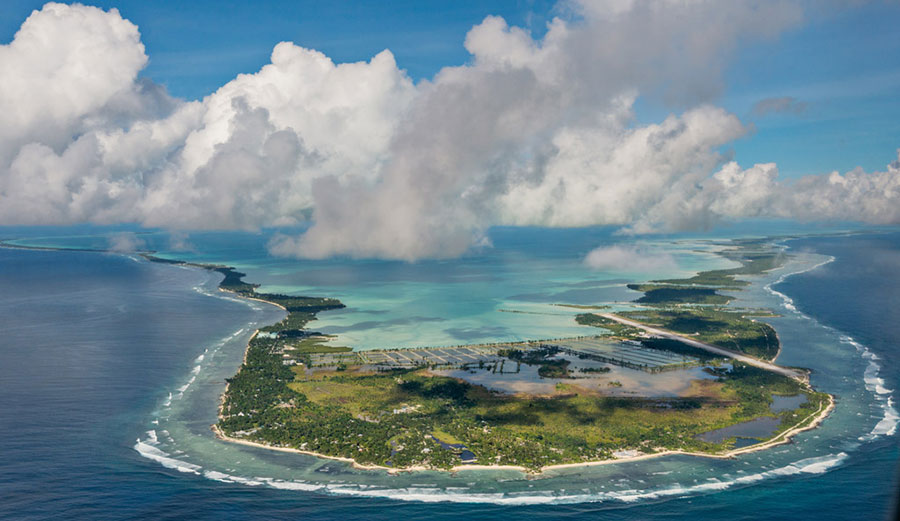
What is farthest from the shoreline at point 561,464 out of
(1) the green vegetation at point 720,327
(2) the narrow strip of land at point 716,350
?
(1) the green vegetation at point 720,327

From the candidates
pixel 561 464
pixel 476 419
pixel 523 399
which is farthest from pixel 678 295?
pixel 561 464

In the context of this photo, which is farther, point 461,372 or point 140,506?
point 461,372

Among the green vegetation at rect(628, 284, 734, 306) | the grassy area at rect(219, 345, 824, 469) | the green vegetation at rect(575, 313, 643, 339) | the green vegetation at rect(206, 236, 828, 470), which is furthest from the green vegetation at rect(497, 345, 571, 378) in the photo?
the green vegetation at rect(628, 284, 734, 306)

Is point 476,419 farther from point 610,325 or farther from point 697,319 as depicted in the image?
point 697,319

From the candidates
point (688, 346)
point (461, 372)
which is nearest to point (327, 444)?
point (461, 372)

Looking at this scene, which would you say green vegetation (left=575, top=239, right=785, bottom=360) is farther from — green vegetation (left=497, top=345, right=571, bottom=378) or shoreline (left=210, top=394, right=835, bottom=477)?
shoreline (left=210, top=394, right=835, bottom=477)

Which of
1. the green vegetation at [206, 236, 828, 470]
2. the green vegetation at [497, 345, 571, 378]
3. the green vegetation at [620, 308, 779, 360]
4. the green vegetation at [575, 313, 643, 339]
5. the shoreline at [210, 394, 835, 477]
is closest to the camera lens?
the shoreline at [210, 394, 835, 477]

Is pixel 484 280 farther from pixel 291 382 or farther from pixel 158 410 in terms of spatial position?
pixel 158 410
